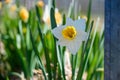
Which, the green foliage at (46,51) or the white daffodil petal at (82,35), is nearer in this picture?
the white daffodil petal at (82,35)

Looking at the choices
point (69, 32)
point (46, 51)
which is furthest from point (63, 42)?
point (46, 51)

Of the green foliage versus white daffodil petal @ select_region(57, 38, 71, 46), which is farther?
the green foliage

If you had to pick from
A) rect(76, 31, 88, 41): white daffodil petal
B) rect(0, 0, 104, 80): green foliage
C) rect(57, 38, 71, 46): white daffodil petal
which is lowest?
rect(0, 0, 104, 80): green foliage

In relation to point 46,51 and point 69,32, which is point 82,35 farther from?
point 46,51

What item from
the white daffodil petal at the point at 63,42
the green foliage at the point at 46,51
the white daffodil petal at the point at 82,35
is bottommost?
the green foliage at the point at 46,51

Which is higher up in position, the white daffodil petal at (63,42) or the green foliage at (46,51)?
the white daffodil petal at (63,42)

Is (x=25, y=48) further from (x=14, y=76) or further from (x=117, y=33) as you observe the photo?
(x=117, y=33)

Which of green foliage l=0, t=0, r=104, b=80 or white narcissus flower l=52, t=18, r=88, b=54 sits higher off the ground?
white narcissus flower l=52, t=18, r=88, b=54
